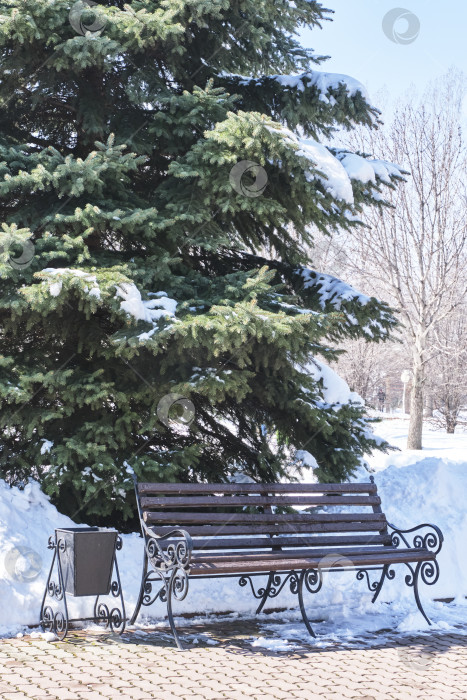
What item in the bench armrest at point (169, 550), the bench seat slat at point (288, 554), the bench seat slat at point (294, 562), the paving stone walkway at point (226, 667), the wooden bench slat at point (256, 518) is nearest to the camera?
the paving stone walkway at point (226, 667)

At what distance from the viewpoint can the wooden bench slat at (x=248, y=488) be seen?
17.2 feet

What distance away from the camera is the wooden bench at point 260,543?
4.81 metres

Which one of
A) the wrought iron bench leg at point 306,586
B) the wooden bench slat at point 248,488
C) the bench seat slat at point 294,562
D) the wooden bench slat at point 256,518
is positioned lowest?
the wrought iron bench leg at point 306,586

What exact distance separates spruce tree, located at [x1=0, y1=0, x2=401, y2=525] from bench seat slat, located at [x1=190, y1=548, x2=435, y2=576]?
4.04 ft

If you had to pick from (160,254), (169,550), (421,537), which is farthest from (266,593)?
(160,254)

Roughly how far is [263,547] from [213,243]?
2.55 m

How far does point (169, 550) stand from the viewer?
473 centimetres

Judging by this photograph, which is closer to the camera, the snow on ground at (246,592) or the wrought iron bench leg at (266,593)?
the snow on ground at (246,592)

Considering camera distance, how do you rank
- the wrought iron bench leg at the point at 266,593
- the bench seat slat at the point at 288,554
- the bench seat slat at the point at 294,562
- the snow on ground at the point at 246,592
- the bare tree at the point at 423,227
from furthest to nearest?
the bare tree at the point at 423,227 < the wrought iron bench leg at the point at 266,593 < the snow on ground at the point at 246,592 < the bench seat slat at the point at 288,554 < the bench seat slat at the point at 294,562

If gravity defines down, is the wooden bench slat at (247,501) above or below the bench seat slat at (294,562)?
above

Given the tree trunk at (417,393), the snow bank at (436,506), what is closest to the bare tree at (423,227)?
the tree trunk at (417,393)

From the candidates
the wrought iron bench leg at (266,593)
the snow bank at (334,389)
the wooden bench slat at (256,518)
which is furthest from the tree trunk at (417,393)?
the wrought iron bench leg at (266,593)

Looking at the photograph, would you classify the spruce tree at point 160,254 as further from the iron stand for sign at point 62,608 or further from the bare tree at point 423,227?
the bare tree at point 423,227

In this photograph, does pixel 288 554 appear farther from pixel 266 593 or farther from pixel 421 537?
pixel 421 537
